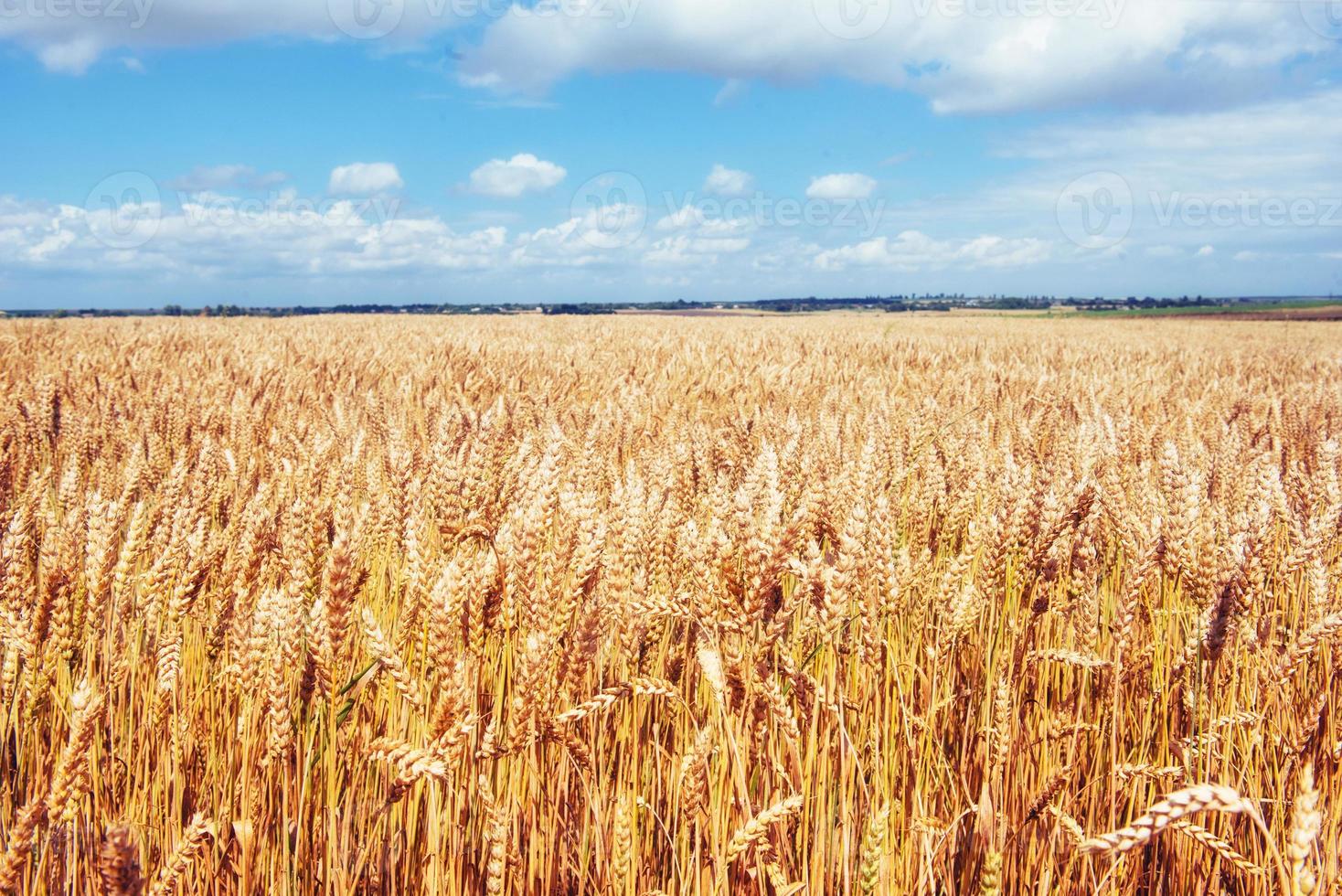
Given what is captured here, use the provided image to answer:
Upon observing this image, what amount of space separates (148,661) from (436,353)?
8454mm

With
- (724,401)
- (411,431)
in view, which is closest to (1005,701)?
(411,431)

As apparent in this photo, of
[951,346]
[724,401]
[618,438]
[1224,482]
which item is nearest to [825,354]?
[951,346]

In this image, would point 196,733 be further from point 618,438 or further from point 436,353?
point 436,353

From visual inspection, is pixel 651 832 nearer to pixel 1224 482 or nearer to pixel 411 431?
pixel 1224 482

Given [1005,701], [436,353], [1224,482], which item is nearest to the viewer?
[1005,701]

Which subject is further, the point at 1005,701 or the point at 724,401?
the point at 724,401

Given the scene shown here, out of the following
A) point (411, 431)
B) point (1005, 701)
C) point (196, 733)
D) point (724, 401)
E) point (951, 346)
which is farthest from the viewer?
point (951, 346)

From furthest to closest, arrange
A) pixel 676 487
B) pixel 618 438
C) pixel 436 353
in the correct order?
1. pixel 436 353
2. pixel 618 438
3. pixel 676 487

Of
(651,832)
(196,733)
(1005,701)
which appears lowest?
(651,832)

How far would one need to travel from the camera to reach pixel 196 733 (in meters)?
1.83

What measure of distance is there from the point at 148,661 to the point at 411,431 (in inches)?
126

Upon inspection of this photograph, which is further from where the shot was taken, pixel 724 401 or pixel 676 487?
pixel 724 401

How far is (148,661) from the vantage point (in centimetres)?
197

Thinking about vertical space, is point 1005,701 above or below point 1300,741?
above
